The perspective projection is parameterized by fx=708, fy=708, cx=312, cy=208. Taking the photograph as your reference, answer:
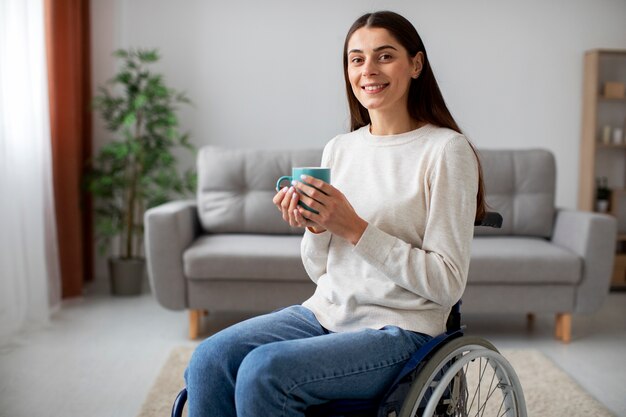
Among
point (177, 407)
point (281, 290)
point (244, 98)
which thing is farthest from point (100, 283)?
point (177, 407)

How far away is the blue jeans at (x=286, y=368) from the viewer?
1186 millimetres

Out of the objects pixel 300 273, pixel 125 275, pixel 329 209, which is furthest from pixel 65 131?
pixel 329 209

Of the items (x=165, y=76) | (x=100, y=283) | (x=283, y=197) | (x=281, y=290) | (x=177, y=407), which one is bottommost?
(x=100, y=283)

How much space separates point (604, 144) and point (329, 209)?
3.64 m

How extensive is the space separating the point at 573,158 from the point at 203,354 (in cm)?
392

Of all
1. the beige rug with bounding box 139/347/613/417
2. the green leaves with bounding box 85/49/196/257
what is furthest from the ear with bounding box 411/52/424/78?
the green leaves with bounding box 85/49/196/257

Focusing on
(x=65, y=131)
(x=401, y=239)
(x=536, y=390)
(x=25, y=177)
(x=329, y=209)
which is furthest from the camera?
(x=65, y=131)

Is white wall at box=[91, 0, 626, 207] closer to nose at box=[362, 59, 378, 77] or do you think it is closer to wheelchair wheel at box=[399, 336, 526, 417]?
nose at box=[362, 59, 378, 77]

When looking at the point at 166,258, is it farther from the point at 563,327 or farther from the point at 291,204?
the point at 291,204

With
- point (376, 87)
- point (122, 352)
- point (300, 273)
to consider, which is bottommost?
point (122, 352)

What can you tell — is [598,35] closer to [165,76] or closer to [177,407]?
[165,76]

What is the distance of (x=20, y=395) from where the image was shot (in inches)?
96.1

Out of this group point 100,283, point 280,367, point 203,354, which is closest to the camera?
point 280,367

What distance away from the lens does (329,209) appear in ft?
4.18
